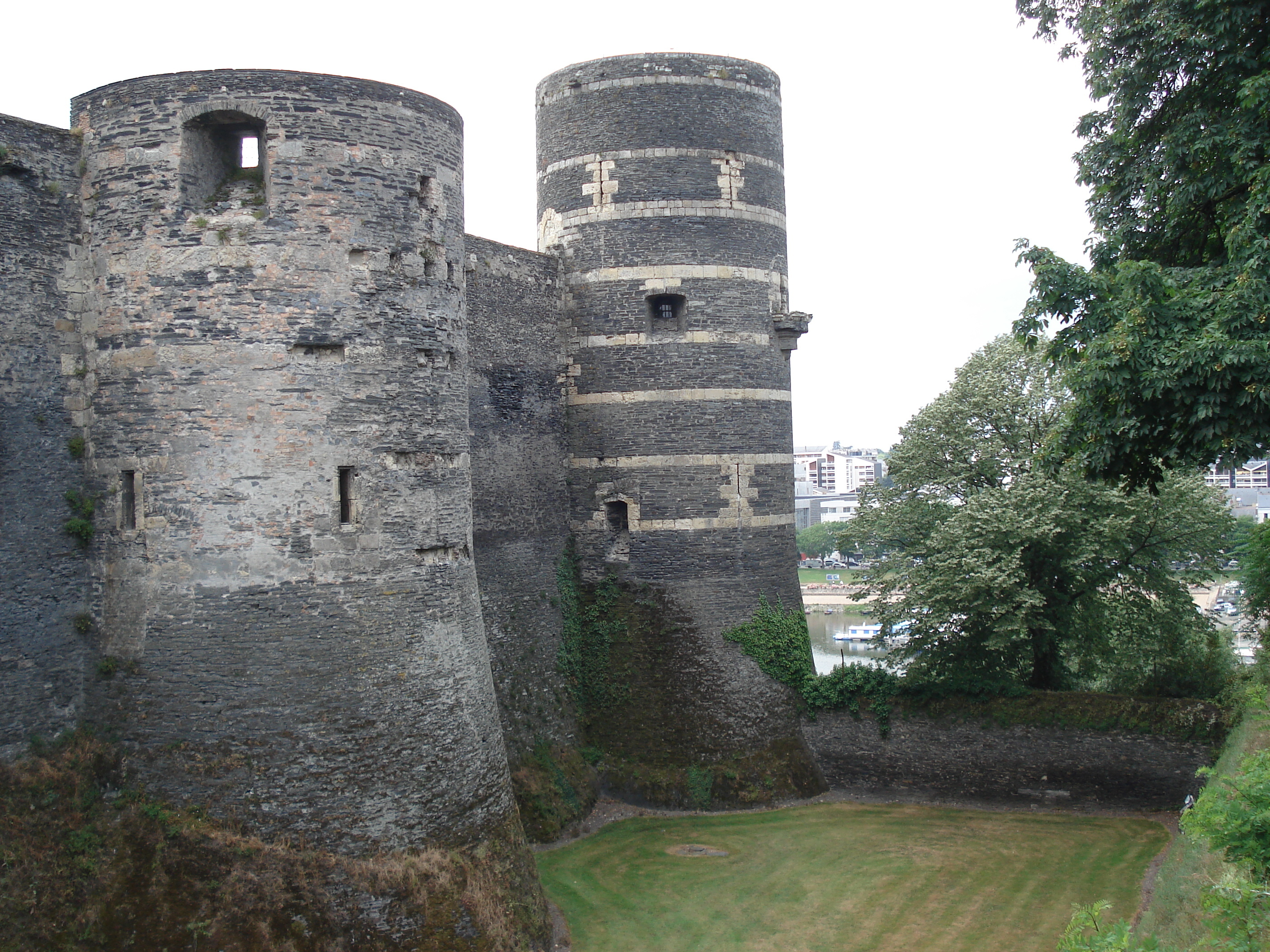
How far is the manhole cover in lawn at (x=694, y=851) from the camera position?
1867 cm

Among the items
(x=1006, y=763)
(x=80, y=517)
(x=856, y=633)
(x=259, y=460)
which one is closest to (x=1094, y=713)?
(x=1006, y=763)

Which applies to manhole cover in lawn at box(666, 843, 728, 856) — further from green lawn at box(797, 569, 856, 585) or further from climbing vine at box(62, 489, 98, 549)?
green lawn at box(797, 569, 856, 585)

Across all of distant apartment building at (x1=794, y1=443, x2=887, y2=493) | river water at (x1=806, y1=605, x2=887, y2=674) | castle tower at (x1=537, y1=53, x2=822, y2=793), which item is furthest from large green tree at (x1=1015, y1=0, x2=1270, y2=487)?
distant apartment building at (x1=794, y1=443, x2=887, y2=493)

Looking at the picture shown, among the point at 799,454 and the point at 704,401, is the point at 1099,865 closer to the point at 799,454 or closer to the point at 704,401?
the point at 704,401

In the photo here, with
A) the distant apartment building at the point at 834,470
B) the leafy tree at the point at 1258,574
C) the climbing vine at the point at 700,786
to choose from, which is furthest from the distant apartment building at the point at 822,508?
the climbing vine at the point at 700,786

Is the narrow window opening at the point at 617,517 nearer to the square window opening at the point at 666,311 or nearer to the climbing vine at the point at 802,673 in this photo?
the climbing vine at the point at 802,673

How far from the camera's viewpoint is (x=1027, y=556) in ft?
72.1

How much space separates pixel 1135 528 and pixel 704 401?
358 inches

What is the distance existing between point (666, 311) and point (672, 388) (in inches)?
66.2

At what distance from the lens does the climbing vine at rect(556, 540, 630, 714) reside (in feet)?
70.4

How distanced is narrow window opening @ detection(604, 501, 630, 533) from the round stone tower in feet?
26.6

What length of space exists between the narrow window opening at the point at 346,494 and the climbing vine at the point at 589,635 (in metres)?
8.10

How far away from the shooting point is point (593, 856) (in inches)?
726

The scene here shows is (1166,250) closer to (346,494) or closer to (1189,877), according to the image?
(1189,877)
